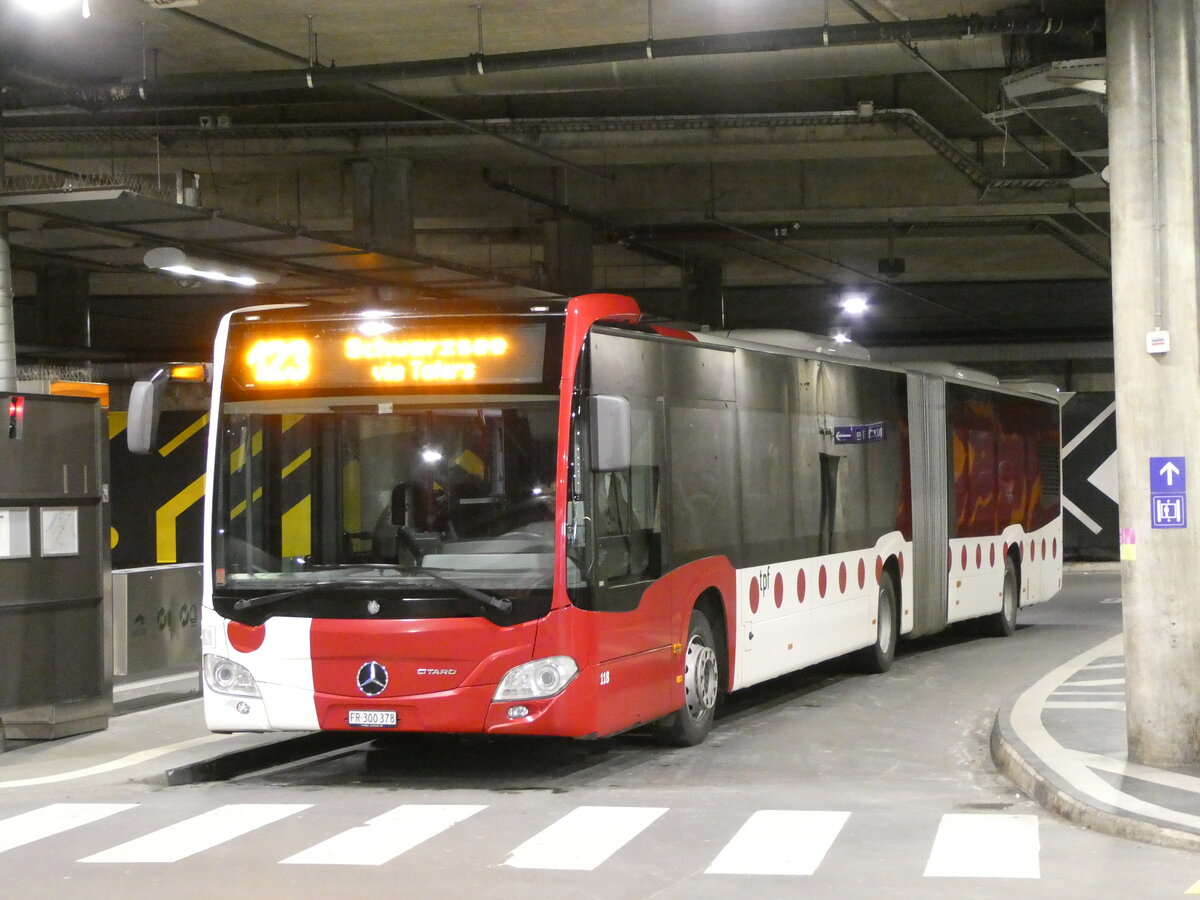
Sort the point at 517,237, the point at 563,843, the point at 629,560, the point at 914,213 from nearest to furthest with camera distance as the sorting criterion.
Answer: the point at 563,843
the point at 629,560
the point at 914,213
the point at 517,237

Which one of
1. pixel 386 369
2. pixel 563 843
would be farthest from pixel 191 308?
pixel 563 843

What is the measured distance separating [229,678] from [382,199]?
14414 millimetres

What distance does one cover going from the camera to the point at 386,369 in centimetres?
1109

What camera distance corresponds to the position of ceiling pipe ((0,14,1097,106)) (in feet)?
48.4

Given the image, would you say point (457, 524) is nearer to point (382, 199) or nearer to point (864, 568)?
point (864, 568)

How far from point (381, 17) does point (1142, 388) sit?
916cm

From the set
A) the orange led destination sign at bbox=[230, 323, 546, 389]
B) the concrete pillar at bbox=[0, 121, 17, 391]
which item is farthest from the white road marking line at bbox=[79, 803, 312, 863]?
the concrete pillar at bbox=[0, 121, 17, 391]

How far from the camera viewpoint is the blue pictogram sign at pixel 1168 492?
34.9 ft

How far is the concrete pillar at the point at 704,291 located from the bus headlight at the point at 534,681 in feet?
77.3

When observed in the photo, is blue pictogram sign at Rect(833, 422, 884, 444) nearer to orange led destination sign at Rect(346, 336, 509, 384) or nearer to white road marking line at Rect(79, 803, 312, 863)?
orange led destination sign at Rect(346, 336, 509, 384)

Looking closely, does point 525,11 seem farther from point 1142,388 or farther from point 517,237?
point 517,237

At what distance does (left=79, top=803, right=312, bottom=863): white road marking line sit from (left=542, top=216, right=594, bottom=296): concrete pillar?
696 inches

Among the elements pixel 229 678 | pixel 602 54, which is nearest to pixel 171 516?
pixel 602 54

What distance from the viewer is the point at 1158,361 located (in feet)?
35.1
